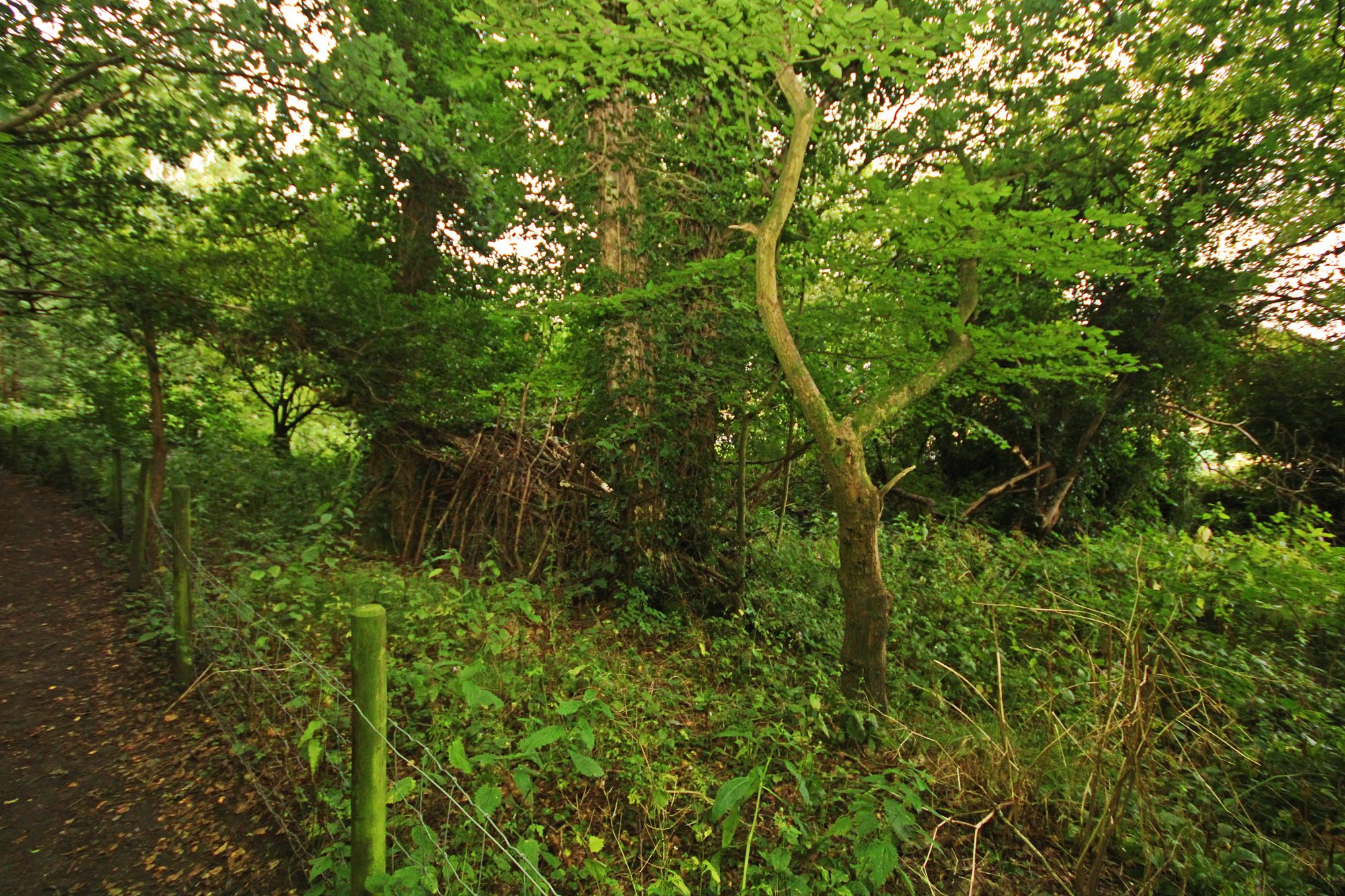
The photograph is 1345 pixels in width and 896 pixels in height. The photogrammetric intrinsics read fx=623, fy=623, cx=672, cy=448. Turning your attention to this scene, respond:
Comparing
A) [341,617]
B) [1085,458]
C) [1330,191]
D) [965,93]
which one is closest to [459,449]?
[341,617]

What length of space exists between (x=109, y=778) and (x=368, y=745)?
107 inches

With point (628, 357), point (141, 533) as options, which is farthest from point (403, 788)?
point (141, 533)

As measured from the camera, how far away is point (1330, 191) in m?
9.23

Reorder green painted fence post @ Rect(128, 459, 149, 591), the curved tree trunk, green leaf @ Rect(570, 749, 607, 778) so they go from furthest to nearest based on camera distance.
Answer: green painted fence post @ Rect(128, 459, 149, 591) < the curved tree trunk < green leaf @ Rect(570, 749, 607, 778)

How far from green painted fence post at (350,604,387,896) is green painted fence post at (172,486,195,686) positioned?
9.83 feet

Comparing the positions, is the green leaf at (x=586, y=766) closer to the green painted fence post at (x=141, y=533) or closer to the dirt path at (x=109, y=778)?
the dirt path at (x=109, y=778)

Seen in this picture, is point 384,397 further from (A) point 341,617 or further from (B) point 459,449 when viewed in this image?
(A) point 341,617

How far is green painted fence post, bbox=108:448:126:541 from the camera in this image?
7395 millimetres

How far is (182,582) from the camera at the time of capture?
430 cm

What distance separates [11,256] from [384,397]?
4.55 m

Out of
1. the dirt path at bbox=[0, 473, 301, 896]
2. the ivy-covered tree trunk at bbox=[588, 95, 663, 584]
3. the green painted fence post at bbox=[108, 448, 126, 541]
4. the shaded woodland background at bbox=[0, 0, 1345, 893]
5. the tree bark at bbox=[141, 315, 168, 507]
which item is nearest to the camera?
the dirt path at bbox=[0, 473, 301, 896]

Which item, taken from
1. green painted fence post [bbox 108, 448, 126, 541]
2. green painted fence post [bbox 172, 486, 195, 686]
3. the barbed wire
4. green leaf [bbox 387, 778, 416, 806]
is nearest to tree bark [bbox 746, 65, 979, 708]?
the barbed wire

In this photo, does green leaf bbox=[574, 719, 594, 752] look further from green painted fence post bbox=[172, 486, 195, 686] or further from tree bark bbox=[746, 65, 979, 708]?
green painted fence post bbox=[172, 486, 195, 686]

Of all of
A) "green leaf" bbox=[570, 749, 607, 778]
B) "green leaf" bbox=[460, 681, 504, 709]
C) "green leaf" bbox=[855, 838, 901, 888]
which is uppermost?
"green leaf" bbox=[460, 681, 504, 709]
